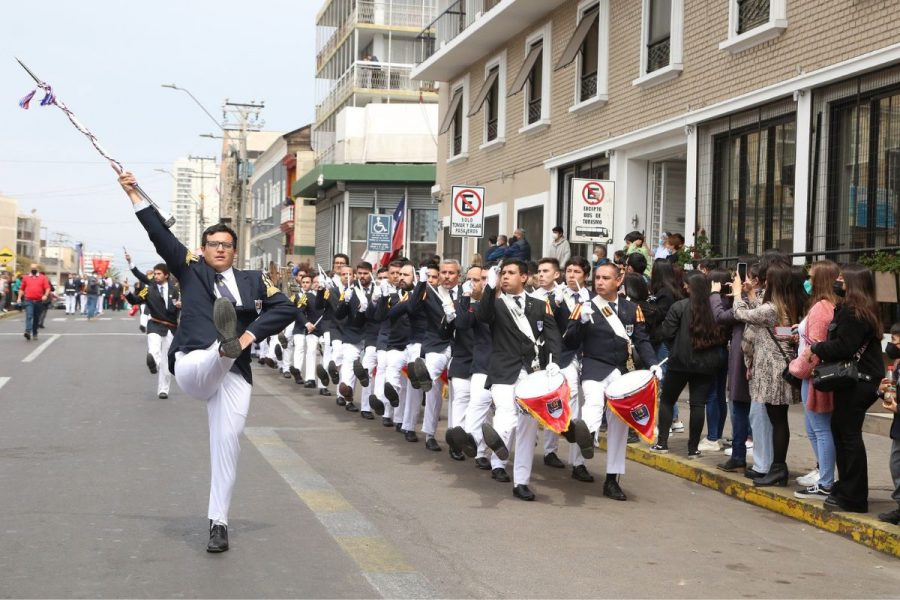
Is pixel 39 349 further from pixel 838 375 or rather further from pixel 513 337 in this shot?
pixel 838 375

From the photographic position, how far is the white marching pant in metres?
9.80

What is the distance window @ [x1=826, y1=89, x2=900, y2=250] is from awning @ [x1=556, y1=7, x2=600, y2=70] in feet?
25.4

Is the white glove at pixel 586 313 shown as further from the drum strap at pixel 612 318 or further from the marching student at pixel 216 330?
the marching student at pixel 216 330

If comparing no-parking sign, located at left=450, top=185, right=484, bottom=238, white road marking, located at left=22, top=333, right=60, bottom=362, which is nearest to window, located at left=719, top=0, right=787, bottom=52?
no-parking sign, located at left=450, top=185, right=484, bottom=238

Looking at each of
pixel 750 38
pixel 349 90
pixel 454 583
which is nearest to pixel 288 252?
pixel 349 90

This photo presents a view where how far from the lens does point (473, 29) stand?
25.5 m

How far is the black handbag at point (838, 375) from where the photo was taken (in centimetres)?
797

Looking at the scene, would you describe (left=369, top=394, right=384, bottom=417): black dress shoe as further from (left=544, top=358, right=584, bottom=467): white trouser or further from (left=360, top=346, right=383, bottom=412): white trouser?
(left=544, top=358, right=584, bottom=467): white trouser

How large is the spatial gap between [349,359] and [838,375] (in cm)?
801

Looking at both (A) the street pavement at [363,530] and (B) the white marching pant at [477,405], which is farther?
(B) the white marching pant at [477,405]

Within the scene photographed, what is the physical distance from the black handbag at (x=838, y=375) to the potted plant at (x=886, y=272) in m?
4.58


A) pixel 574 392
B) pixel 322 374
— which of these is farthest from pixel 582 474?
pixel 322 374

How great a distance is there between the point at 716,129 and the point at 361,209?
2792cm

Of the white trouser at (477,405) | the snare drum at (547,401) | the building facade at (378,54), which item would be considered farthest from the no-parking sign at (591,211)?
the building facade at (378,54)
